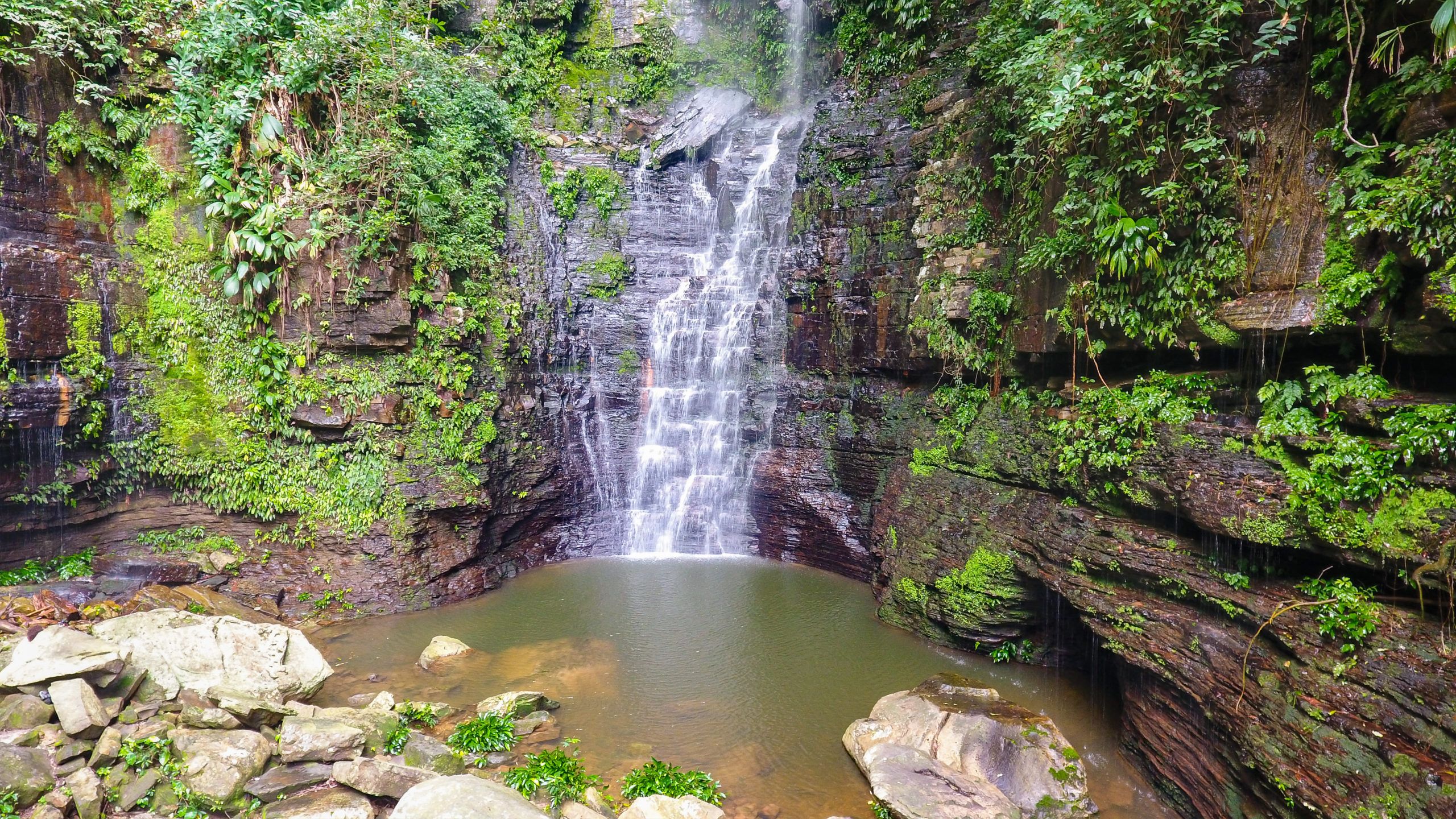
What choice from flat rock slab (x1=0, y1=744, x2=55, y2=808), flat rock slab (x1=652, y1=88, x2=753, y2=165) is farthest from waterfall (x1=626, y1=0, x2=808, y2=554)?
flat rock slab (x1=0, y1=744, x2=55, y2=808)

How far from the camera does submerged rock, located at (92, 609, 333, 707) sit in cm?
585

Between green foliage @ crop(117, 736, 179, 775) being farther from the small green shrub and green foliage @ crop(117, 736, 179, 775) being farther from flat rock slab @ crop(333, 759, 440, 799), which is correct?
the small green shrub

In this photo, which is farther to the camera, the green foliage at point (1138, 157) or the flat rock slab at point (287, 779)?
the green foliage at point (1138, 157)

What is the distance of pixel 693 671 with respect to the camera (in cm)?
798

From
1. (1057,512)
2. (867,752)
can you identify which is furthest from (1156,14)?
(867,752)

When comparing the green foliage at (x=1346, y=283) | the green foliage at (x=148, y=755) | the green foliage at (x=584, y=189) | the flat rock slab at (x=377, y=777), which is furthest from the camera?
the green foliage at (x=584, y=189)

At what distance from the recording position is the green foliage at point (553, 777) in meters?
5.49

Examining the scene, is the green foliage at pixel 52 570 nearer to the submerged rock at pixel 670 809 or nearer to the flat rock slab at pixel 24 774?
the flat rock slab at pixel 24 774

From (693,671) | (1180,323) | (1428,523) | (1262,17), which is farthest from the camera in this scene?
(693,671)

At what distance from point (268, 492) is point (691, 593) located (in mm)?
6489

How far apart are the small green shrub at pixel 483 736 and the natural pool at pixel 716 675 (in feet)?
2.20

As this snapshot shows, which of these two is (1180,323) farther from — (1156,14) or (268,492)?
(268,492)

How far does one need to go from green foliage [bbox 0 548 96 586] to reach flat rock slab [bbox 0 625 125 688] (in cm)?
357

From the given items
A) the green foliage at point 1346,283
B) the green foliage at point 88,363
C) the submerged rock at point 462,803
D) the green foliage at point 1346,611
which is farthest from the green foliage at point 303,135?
the green foliage at point 1346,611
